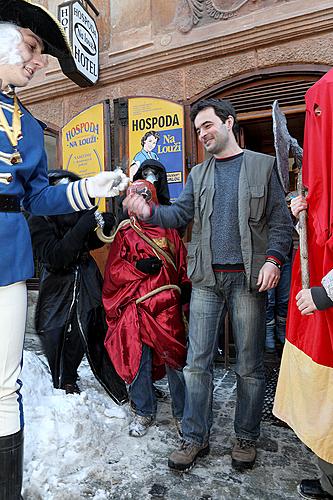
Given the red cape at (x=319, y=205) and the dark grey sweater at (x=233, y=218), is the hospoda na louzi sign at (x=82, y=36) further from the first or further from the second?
the red cape at (x=319, y=205)

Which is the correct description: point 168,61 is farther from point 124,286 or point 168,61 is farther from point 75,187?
point 75,187

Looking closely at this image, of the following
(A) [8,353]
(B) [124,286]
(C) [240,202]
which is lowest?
(A) [8,353]

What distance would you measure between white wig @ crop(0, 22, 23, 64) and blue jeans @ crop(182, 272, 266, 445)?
1462 mm

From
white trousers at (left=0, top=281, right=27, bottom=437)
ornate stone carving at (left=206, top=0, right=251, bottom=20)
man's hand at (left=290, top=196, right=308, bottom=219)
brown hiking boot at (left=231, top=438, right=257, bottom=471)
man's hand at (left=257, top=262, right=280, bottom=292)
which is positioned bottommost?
brown hiking boot at (left=231, top=438, right=257, bottom=471)

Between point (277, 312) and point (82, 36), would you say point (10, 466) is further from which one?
point (82, 36)

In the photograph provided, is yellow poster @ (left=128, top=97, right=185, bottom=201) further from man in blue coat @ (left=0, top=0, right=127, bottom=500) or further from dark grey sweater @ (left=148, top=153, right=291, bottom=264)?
man in blue coat @ (left=0, top=0, right=127, bottom=500)

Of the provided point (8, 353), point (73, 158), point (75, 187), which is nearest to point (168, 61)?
point (73, 158)

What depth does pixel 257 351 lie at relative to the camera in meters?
2.24

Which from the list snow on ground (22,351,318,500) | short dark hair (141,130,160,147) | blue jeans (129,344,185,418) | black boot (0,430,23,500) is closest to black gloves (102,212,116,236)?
blue jeans (129,344,185,418)

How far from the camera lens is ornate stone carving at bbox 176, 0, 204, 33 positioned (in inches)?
166

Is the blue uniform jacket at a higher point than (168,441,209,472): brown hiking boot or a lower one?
higher

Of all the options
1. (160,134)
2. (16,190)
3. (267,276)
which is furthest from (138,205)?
(160,134)

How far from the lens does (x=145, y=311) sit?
8.71 ft

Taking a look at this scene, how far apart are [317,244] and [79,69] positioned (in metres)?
3.72
